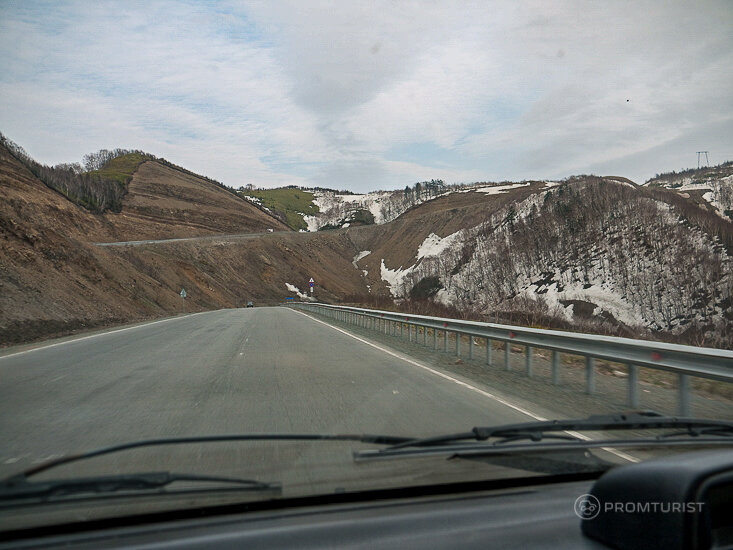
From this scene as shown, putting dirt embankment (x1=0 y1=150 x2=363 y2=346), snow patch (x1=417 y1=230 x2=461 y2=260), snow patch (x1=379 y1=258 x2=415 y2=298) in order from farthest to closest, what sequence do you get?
snow patch (x1=379 y1=258 x2=415 y2=298), snow patch (x1=417 y1=230 x2=461 y2=260), dirt embankment (x1=0 y1=150 x2=363 y2=346)

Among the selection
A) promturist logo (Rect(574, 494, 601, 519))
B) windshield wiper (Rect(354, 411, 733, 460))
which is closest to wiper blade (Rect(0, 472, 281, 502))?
windshield wiper (Rect(354, 411, 733, 460))

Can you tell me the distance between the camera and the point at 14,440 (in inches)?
221

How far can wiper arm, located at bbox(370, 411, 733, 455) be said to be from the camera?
136 inches

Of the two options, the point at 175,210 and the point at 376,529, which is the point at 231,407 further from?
the point at 175,210

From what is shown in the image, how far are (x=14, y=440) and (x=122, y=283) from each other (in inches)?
1647

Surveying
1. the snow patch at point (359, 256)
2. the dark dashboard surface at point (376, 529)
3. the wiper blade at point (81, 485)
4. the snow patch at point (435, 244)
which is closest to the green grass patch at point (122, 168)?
the snow patch at point (359, 256)

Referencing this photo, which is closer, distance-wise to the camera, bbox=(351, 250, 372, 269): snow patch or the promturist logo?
the promturist logo

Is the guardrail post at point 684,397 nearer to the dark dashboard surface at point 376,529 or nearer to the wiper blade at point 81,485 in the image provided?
the dark dashboard surface at point 376,529

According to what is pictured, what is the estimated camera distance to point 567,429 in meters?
3.68

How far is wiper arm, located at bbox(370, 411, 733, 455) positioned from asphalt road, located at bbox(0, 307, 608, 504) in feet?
0.62

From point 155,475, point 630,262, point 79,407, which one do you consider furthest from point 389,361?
point 630,262

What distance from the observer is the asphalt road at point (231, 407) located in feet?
11.8

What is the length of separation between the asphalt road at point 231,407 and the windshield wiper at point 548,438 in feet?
0.31

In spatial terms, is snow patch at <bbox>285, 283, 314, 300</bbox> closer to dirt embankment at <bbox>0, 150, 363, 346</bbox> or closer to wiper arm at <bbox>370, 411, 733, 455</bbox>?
dirt embankment at <bbox>0, 150, 363, 346</bbox>
